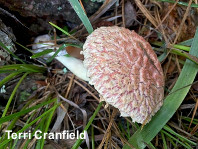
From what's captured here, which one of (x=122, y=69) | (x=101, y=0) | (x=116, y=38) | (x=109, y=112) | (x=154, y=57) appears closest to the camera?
(x=122, y=69)

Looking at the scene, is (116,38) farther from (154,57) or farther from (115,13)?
(115,13)

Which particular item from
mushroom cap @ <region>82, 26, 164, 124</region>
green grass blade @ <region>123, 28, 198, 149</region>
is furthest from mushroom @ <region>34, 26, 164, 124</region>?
green grass blade @ <region>123, 28, 198, 149</region>

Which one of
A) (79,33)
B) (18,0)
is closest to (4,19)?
(18,0)

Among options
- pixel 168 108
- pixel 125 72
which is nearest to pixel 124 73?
pixel 125 72

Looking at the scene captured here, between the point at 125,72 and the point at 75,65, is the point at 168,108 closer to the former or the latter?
the point at 125,72

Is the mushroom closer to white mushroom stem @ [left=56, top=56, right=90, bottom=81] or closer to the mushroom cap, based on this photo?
the mushroom cap
